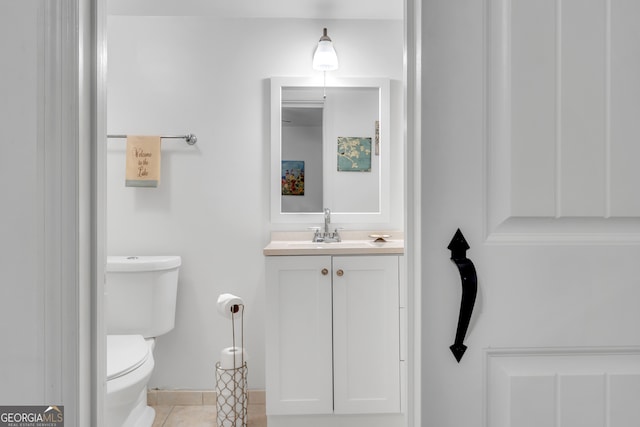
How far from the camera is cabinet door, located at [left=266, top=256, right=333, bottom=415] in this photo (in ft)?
5.94

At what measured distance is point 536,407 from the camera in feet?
2.26

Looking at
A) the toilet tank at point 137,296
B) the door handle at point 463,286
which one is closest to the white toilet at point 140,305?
the toilet tank at point 137,296

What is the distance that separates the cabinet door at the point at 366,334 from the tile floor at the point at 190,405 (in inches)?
23.4

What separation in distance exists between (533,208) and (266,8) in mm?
1916

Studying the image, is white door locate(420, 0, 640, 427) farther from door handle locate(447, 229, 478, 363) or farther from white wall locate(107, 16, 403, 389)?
white wall locate(107, 16, 403, 389)

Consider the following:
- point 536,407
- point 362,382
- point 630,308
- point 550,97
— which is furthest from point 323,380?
point 550,97

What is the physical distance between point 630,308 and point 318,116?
1.81 m

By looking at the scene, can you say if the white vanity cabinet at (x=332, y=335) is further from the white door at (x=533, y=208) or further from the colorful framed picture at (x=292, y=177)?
the white door at (x=533, y=208)

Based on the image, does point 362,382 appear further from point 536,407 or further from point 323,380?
point 536,407

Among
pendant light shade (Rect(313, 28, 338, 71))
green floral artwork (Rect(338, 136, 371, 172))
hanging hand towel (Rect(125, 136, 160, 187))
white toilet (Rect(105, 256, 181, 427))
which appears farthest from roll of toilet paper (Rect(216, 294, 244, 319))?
pendant light shade (Rect(313, 28, 338, 71))

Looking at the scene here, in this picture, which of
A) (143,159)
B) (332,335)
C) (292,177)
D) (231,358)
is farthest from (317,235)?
(143,159)

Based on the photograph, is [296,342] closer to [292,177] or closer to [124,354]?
[124,354]

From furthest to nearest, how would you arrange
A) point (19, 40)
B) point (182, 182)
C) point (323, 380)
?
1. point (182, 182)
2. point (323, 380)
3. point (19, 40)

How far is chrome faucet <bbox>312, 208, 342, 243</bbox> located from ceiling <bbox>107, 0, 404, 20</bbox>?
43.0 inches
